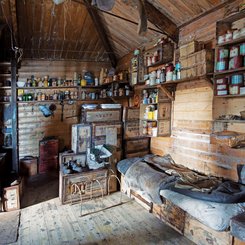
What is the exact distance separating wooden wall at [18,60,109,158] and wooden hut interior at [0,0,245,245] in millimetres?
23

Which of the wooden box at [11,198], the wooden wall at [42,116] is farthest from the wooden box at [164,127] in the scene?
the wooden wall at [42,116]

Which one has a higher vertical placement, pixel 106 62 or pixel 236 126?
pixel 106 62

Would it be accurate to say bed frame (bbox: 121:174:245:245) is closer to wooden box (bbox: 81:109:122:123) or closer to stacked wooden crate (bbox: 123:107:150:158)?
stacked wooden crate (bbox: 123:107:150:158)

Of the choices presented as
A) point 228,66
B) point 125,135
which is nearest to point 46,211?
point 125,135

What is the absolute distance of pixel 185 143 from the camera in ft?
10.1

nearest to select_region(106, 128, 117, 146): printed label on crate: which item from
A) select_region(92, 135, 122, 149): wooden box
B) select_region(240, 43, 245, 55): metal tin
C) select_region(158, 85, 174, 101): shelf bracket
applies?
select_region(92, 135, 122, 149): wooden box

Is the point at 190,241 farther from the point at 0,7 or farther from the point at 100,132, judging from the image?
the point at 0,7

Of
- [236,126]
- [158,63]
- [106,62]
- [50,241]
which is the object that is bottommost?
[50,241]

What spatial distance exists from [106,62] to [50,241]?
4.12 metres

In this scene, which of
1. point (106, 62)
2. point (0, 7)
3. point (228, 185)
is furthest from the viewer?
point (106, 62)

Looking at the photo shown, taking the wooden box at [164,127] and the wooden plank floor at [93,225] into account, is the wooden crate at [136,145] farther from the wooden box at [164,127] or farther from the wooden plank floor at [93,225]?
the wooden plank floor at [93,225]

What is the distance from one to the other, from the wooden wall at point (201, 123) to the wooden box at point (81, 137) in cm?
131

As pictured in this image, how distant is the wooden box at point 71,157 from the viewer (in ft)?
10.8

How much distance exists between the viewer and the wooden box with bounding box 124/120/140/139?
3649 millimetres
